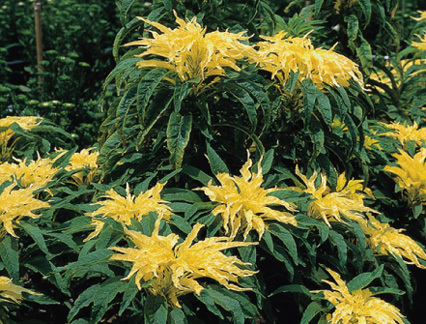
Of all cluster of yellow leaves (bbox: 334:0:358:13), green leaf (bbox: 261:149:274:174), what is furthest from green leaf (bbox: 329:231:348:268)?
cluster of yellow leaves (bbox: 334:0:358:13)

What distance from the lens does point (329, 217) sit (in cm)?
220

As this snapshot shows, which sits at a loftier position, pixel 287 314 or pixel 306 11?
pixel 306 11

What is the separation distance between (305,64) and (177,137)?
60cm

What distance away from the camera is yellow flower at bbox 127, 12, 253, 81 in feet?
6.86

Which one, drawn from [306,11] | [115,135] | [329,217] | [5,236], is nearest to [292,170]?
[329,217]

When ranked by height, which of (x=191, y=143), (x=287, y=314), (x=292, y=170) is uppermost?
(x=191, y=143)

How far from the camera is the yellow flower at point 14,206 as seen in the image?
189 centimetres

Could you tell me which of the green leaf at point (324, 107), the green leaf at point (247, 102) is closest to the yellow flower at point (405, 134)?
the green leaf at point (324, 107)

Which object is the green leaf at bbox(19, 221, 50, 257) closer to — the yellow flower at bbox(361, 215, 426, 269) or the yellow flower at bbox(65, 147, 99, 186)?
the yellow flower at bbox(65, 147, 99, 186)

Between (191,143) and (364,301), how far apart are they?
880 millimetres

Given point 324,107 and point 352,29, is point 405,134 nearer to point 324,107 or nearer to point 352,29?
point 352,29

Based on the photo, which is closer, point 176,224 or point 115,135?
point 176,224

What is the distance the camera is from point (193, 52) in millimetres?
2125

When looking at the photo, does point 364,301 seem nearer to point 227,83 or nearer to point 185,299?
point 185,299
